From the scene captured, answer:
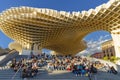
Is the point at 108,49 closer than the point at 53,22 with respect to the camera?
No

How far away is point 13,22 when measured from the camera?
3753 centimetres

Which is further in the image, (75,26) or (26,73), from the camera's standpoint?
(75,26)

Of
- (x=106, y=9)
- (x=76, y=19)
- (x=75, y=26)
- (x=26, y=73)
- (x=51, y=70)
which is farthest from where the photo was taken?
(x=75, y=26)

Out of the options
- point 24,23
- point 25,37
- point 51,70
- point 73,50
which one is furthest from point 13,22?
point 73,50

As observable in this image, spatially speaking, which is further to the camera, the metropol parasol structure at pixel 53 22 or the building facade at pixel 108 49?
the building facade at pixel 108 49

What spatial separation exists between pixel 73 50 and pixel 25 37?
23636 millimetres

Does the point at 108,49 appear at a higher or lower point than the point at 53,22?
higher

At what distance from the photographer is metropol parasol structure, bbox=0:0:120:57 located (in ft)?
106

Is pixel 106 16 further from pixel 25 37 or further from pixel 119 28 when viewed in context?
pixel 25 37

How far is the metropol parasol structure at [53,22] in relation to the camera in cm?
3227

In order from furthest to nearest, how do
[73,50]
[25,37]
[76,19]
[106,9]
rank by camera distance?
[73,50]
[25,37]
[76,19]
[106,9]

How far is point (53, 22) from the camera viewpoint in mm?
35188

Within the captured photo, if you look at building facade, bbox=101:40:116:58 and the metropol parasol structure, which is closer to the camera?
the metropol parasol structure

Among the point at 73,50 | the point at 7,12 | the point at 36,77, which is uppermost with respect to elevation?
the point at 7,12
